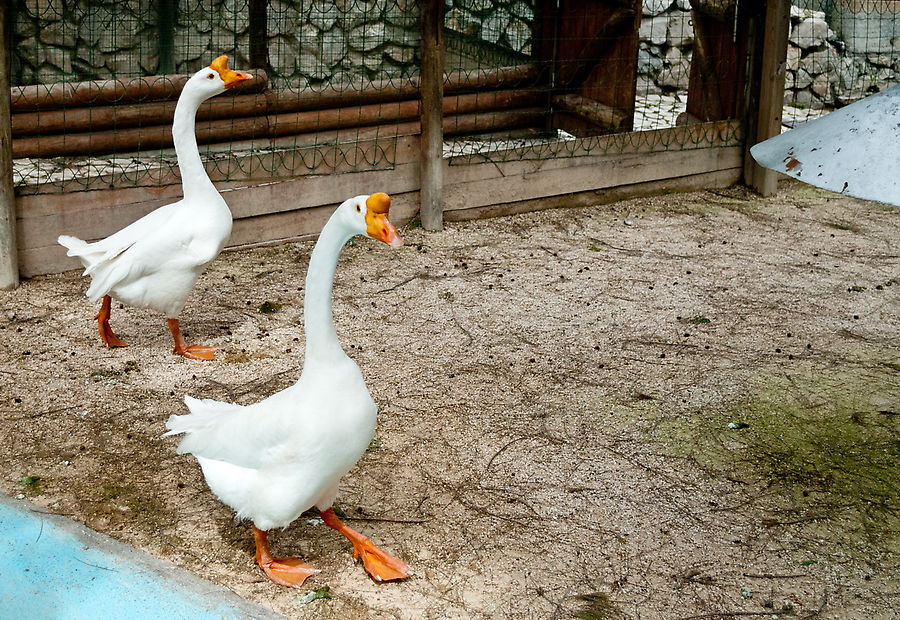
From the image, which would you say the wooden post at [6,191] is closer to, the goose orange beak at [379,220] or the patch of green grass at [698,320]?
the goose orange beak at [379,220]

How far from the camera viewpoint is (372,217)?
125 inches

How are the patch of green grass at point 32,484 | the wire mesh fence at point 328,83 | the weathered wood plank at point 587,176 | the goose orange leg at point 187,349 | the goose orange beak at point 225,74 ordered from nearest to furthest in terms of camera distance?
the patch of green grass at point 32,484, the goose orange beak at point 225,74, the goose orange leg at point 187,349, the wire mesh fence at point 328,83, the weathered wood plank at point 587,176

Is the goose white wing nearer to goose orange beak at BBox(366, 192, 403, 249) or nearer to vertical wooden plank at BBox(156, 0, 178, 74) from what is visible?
goose orange beak at BBox(366, 192, 403, 249)

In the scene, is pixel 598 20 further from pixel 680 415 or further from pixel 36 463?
pixel 36 463

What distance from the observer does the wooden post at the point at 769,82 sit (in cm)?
806

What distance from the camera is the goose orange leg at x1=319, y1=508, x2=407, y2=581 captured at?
3564 mm

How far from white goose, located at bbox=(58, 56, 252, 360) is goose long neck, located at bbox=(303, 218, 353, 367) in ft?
6.44

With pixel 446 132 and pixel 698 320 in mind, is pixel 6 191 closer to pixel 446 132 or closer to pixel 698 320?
pixel 446 132

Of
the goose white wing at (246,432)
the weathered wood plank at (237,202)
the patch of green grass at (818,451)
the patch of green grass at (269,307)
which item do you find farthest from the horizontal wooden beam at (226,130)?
the goose white wing at (246,432)

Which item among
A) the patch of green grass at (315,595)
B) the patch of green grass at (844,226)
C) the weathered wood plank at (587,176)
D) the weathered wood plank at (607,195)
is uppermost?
the weathered wood plank at (587,176)

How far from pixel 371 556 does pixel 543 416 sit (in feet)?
4.90

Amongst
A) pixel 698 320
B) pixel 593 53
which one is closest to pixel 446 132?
pixel 593 53

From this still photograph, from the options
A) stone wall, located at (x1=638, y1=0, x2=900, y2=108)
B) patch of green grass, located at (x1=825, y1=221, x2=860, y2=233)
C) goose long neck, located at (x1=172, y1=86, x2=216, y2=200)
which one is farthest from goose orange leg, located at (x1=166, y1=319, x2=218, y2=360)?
stone wall, located at (x1=638, y1=0, x2=900, y2=108)

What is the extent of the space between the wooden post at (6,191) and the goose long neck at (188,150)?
1.28 meters
